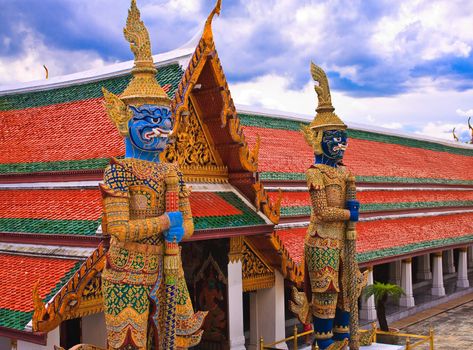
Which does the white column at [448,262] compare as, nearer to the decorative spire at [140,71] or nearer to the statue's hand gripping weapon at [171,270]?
the statue's hand gripping weapon at [171,270]

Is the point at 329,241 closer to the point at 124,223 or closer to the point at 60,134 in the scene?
the point at 124,223

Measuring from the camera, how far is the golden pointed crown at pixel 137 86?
26.2 ft

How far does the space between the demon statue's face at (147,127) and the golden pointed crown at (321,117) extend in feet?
13.1

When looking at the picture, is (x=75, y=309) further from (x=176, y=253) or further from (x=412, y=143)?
(x=412, y=143)

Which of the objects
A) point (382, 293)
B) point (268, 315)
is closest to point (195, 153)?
point (268, 315)

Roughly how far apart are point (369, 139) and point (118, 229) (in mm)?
18872

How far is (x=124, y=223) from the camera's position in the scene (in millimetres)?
7430

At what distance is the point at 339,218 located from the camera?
35.6ft

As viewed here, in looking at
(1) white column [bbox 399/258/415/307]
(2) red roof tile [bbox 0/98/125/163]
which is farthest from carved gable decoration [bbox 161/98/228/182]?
(1) white column [bbox 399/258/415/307]

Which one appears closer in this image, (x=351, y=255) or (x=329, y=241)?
(x=329, y=241)

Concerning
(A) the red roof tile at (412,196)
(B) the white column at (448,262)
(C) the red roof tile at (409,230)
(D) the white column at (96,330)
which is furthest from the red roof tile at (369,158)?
(D) the white column at (96,330)

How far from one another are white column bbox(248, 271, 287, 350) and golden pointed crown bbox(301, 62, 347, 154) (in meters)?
2.89

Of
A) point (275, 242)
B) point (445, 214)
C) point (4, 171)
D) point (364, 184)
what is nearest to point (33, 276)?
point (4, 171)

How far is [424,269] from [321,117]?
16.7m
